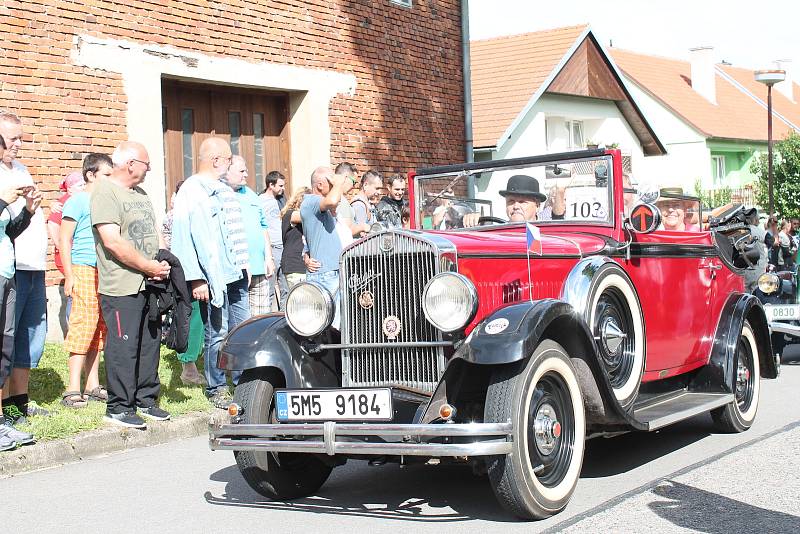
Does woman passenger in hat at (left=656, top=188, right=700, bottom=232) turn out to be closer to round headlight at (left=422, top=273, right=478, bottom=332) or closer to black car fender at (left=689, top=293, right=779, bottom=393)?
black car fender at (left=689, top=293, right=779, bottom=393)

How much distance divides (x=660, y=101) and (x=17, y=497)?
126 ft

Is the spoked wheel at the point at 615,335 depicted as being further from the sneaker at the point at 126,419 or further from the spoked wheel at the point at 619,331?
the sneaker at the point at 126,419

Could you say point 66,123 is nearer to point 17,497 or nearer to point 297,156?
point 297,156

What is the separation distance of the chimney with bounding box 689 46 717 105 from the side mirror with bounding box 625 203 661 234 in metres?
42.2

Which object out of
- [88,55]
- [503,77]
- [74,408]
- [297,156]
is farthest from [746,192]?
[74,408]

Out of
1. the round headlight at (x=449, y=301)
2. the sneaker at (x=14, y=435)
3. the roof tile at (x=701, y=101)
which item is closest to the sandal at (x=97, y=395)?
the sneaker at (x=14, y=435)

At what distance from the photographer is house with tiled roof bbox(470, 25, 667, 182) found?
75.9 ft

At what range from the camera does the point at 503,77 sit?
2484 centimetres

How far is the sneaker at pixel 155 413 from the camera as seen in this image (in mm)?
7434

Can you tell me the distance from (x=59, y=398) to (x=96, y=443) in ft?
4.99

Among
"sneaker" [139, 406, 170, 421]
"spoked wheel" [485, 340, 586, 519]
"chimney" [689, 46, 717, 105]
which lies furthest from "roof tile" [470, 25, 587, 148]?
Answer: "chimney" [689, 46, 717, 105]

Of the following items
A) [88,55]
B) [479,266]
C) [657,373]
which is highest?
[88,55]

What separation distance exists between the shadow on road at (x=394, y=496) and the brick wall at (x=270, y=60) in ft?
18.1

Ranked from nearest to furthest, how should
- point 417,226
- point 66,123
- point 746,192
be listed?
point 417,226 → point 66,123 → point 746,192
